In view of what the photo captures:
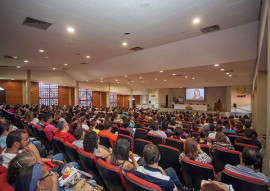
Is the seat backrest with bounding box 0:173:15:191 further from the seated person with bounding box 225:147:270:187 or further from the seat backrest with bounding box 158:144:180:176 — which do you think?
the seated person with bounding box 225:147:270:187

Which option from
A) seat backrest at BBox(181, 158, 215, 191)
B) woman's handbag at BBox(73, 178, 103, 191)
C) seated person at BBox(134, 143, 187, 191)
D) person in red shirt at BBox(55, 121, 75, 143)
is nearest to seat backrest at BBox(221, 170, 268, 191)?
seat backrest at BBox(181, 158, 215, 191)

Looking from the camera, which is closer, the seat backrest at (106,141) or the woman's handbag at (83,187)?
the woman's handbag at (83,187)

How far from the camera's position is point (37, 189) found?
138cm

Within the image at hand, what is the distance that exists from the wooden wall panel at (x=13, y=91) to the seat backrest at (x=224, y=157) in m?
16.7

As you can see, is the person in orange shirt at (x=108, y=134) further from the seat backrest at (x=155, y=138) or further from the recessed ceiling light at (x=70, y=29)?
the recessed ceiling light at (x=70, y=29)

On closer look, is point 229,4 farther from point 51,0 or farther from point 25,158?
point 25,158

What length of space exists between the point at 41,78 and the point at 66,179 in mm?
15515

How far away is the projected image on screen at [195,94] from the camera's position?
21.0 meters

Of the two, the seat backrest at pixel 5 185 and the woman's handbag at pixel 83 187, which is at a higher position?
the seat backrest at pixel 5 185

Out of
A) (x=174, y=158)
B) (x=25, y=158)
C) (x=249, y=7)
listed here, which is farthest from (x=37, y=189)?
(x=249, y=7)

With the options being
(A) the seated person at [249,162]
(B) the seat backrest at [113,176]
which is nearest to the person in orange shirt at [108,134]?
(B) the seat backrest at [113,176]

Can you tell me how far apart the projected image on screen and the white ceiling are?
13092 millimetres

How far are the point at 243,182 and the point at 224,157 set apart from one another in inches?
56.8

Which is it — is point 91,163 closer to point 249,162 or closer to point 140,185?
point 140,185
